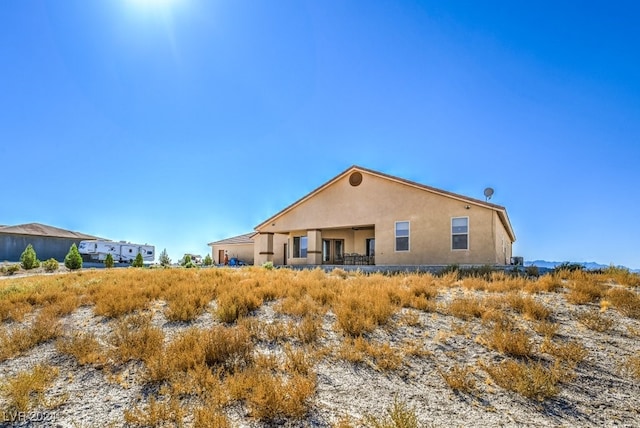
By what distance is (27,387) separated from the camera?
4.96 meters

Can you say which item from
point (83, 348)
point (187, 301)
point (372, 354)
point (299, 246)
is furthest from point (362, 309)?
point (299, 246)

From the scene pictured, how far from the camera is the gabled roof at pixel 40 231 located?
38625 mm

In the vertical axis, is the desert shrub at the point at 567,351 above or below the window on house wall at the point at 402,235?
below

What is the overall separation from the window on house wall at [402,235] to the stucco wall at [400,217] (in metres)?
0.26

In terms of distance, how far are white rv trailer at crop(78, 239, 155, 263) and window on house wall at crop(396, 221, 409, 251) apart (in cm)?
3371

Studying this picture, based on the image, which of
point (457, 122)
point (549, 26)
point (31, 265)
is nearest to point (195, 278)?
point (457, 122)

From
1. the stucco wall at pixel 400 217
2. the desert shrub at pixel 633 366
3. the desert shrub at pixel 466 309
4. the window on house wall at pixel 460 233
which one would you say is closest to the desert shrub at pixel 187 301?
the desert shrub at pixel 466 309

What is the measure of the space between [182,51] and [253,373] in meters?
14.3

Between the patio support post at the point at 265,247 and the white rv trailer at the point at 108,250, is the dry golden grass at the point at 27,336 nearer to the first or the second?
the patio support post at the point at 265,247

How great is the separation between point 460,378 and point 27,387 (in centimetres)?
636

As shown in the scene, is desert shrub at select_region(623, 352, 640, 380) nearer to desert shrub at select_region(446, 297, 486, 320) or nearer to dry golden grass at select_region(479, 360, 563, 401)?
dry golden grass at select_region(479, 360, 563, 401)

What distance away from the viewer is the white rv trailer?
40188mm

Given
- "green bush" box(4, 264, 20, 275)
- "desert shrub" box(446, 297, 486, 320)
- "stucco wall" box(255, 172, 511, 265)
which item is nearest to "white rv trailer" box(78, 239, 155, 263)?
"green bush" box(4, 264, 20, 275)

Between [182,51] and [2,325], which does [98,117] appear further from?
[2,325]
